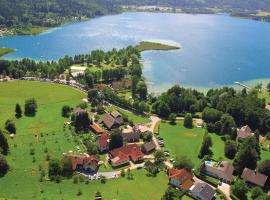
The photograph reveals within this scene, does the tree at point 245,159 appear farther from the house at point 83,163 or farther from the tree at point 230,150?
the house at point 83,163

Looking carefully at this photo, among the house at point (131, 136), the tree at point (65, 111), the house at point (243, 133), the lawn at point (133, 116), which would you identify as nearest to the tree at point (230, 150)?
the house at point (243, 133)

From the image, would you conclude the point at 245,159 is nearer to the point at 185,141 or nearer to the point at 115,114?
the point at 185,141

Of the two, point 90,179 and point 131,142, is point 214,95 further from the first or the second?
point 90,179

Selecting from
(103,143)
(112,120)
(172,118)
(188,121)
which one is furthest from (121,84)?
(103,143)

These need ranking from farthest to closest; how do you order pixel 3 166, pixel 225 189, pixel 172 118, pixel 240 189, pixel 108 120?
1. pixel 172 118
2. pixel 108 120
3. pixel 225 189
4. pixel 3 166
5. pixel 240 189

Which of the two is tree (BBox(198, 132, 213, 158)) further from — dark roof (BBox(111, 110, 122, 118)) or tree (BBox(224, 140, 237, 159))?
dark roof (BBox(111, 110, 122, 118))

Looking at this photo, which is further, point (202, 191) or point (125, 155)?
point (125, 155)

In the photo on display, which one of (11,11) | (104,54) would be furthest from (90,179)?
(11,11)

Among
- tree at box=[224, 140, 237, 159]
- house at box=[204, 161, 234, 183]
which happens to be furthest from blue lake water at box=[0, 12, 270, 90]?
house at box=[204, 161, 234, 183]
